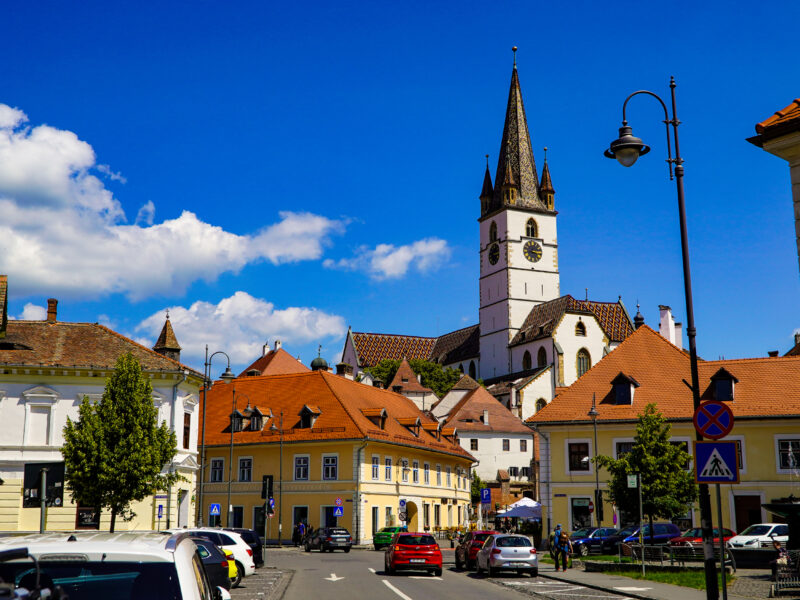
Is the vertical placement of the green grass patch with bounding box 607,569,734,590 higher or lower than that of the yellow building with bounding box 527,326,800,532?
lower

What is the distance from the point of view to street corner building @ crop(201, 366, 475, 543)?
173ft

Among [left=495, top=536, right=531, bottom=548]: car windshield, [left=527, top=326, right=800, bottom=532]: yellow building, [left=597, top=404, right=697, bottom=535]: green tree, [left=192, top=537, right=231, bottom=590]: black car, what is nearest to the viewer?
[left=192, top=537, right=231, bottom=590]: black car

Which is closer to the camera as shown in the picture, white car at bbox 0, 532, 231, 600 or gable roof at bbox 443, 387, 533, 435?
white car at bbox 0, 532, 231, 600

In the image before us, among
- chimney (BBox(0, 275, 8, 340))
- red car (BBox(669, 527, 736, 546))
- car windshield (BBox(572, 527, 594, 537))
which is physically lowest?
car windshield (BBox(572, 527, 594, 537))

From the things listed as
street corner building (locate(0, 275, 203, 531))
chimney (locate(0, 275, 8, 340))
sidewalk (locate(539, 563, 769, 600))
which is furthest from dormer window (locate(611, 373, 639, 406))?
chimney (locate(0, 275, 8, 340))

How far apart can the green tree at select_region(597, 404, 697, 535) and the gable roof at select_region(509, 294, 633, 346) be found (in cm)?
7039

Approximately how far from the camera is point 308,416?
55.6 meters

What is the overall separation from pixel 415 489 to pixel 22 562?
185ft

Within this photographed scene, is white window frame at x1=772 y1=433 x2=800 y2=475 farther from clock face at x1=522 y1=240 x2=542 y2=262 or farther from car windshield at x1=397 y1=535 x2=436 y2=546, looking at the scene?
clock face at x1=522 y1=240 x2=542 y2=262

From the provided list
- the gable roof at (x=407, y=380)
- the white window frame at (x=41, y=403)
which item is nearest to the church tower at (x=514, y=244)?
the gable roof at (x=407, y=380)

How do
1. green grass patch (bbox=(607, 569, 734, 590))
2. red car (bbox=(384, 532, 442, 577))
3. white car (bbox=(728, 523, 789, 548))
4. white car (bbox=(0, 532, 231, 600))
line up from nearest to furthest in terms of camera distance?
white car (bbox=(0, 532, 231, 600)), green grass patch (bbox=(607, 569, 734, 590)), red car (bbox=(384, 532, 442, 577)), white car (bbox=(728, 523, 789, 548))

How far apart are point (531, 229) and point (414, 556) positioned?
99.5m

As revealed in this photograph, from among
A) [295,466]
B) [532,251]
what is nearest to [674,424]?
[295,466]

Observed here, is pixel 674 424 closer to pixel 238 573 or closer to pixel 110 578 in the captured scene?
pixel 238 573
